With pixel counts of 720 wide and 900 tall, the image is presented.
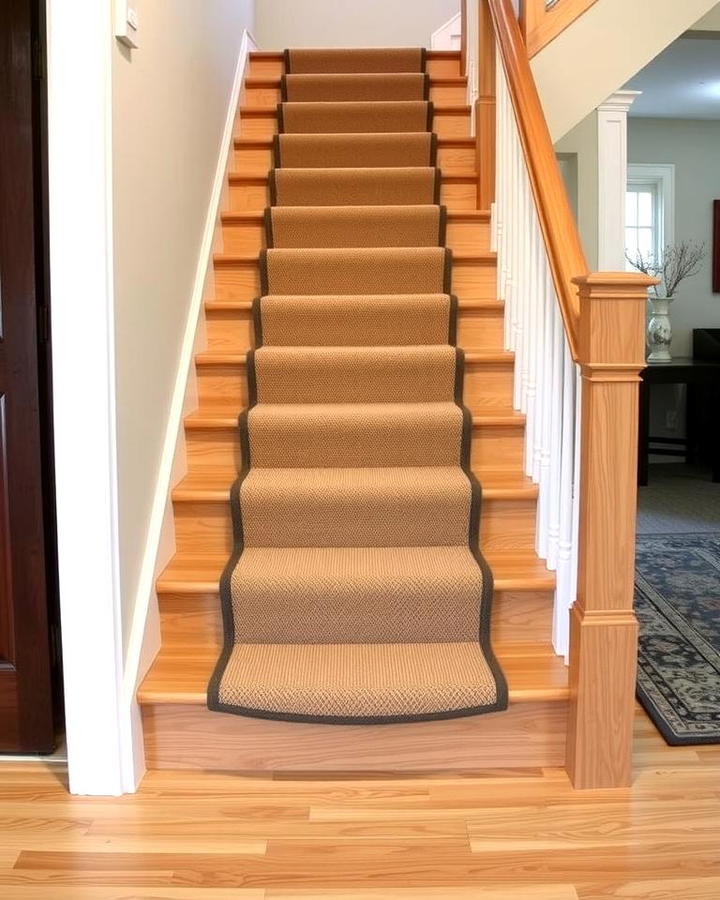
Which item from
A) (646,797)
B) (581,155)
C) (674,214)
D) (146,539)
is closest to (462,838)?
(646,797)

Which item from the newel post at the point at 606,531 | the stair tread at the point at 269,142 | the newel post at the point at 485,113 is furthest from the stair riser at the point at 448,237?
the newel post at the point at 606,531

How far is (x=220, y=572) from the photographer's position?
2.39 meters

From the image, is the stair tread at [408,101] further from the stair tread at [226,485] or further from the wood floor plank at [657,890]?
the wood floor plank at [657,890]

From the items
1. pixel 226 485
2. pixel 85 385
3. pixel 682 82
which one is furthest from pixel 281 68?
pixel 85 385

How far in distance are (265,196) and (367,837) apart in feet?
8.49

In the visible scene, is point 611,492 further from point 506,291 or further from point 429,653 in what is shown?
point 506,291

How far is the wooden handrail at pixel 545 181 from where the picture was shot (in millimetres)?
2100

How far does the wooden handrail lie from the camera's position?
2100 mm

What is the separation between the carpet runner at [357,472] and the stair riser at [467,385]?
81 mm

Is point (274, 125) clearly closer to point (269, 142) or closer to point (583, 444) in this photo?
point (269, 142)

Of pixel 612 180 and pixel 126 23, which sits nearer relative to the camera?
pixel 126 23

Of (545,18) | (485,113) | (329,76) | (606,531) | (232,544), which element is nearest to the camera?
(606,531)

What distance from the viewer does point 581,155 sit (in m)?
4.70

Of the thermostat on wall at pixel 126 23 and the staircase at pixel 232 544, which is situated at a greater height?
the thermostat on wall at pixel 126 23
